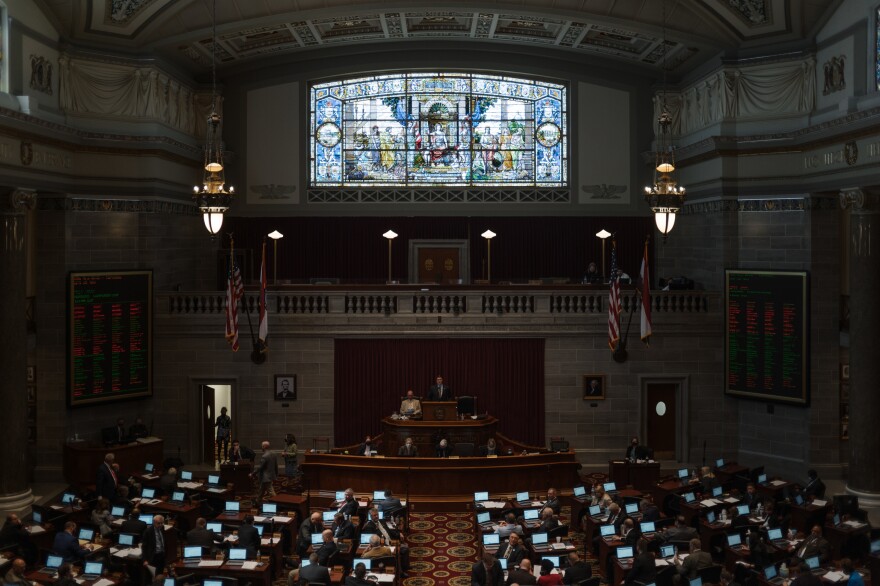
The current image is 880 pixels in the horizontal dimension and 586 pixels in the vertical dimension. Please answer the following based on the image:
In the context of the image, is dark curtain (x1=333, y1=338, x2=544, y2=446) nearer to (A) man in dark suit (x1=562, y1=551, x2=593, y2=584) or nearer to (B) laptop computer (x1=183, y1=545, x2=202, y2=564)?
(B) laptop computer (x1=183, y1=545, x2=202, y2=564)

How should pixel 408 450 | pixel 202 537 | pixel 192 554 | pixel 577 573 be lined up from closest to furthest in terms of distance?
pixel 577 573
pixel 192 554
pixel 202 537
pixel 408 450

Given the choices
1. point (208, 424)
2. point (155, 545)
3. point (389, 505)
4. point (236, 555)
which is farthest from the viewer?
point (208, 424)

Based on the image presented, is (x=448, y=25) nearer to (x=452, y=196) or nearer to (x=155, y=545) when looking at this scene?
(x=452, y=196)

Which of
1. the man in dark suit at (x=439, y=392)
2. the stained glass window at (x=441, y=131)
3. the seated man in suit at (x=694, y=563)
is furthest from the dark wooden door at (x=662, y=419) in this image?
the seated man in suit at (x=694, y=563)

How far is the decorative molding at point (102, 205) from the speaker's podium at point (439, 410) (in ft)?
25.5

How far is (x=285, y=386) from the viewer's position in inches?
887

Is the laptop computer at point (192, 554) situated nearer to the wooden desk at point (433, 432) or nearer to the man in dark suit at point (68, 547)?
the man in dark suit at point (68, 547)

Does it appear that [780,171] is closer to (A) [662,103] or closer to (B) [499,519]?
(A) [662,103]

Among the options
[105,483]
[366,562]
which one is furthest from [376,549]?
[105,483]

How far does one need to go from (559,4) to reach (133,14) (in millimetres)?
9732

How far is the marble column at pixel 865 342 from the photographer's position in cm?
1875

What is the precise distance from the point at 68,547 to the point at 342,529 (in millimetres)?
4075

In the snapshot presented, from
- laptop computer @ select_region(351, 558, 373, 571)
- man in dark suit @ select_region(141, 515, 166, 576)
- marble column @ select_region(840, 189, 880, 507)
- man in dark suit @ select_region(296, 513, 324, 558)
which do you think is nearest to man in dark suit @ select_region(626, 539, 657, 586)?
laptop computer @ select_region(351, 558, 373, 571)

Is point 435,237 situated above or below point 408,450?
above
